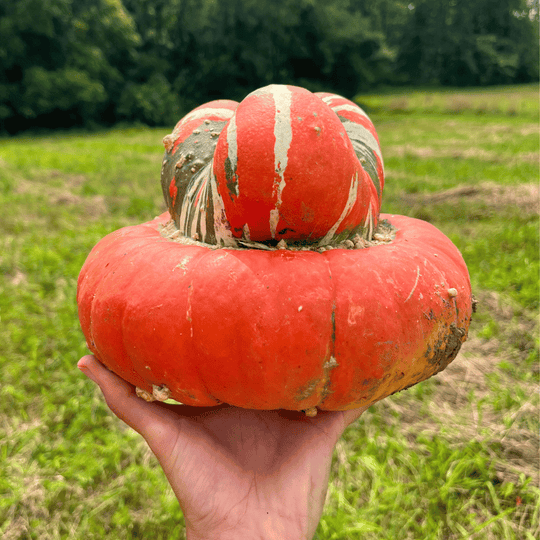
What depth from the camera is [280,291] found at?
3.43ft

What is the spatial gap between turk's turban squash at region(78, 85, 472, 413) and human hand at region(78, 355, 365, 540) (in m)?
0.15

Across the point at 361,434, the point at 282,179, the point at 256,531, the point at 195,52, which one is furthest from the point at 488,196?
the point at 195,52

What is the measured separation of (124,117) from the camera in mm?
15930

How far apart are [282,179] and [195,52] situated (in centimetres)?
2061

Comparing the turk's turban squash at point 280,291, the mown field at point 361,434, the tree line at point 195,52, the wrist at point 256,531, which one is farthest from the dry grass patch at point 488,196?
the tree line at point 195,52

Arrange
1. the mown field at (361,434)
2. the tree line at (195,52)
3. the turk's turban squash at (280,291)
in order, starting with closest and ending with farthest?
the turk's turban squash at (280,291), the mown field at (361,434), the tree line at (195,52)

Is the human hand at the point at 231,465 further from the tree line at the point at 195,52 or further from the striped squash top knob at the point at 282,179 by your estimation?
the tree line at the point at 195,52

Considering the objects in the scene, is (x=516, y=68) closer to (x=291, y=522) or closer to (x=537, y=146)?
(x=537, y=146)

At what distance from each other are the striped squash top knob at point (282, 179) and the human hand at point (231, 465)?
560 millimetres

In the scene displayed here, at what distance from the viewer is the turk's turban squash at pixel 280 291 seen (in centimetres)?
105

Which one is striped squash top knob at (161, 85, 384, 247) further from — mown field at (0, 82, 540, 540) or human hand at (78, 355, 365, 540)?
mown field at (0, 82, 540, 540)

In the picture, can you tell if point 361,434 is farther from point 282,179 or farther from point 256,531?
point 282,179

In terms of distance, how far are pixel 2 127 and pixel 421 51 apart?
27.0 meters

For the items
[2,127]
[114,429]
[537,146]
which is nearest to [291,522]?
[114,429]
